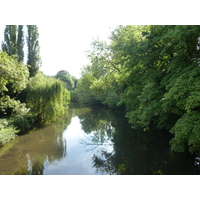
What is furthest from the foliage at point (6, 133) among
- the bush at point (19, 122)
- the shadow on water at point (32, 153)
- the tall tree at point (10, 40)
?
the tall tree at point (10, 40)

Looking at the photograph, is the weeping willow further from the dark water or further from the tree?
the tree

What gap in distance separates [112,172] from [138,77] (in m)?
5.05

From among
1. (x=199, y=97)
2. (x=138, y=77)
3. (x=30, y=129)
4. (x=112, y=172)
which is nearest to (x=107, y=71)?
(x=138, y=77)

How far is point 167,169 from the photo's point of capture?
19.4ft

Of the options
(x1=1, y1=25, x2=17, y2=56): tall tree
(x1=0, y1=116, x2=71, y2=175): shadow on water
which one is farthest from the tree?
(x1=0, y1=116, x2=71, y2=175): shadow on water

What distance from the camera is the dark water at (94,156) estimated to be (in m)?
6.15

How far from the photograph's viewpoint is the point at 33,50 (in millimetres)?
15922

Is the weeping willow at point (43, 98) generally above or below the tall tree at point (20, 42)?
below

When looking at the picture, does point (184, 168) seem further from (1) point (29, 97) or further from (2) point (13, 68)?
(1) point (29, 97)

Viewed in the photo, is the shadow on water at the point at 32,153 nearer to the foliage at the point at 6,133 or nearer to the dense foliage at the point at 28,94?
the foliage at the point at 6,133

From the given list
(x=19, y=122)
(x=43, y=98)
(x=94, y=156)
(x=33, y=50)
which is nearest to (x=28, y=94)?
(x=43, y=98)

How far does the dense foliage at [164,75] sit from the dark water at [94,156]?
1.24 metres

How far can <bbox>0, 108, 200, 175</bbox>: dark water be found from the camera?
242 inches

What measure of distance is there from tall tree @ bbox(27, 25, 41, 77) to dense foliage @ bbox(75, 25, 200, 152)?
725 centimetres
